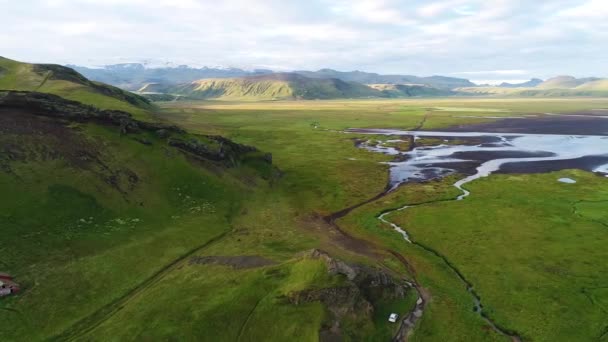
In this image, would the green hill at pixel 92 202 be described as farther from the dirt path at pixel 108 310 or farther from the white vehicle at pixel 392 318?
the white vehicle at pixel 392 318

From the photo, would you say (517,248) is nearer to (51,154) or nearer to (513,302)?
(513,302)

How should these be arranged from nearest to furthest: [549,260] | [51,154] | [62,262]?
1. [62,262]
2. [549,260]
3. [51,154]

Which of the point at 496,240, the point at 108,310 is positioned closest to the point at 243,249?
the point at 108,310

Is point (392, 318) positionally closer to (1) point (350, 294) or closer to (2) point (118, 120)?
(1) point (350, 294)

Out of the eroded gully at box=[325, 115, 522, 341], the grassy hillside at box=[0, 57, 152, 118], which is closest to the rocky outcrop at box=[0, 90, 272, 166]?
the eroded gully at box=[325, 115, 522, 341]

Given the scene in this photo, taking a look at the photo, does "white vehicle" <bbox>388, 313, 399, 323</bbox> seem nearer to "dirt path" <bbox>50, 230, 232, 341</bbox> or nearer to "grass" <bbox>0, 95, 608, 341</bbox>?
"grass" <bbox>0, 95, 608, 341</bbox>

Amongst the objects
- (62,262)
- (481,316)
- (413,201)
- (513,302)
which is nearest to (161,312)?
(62,262)
